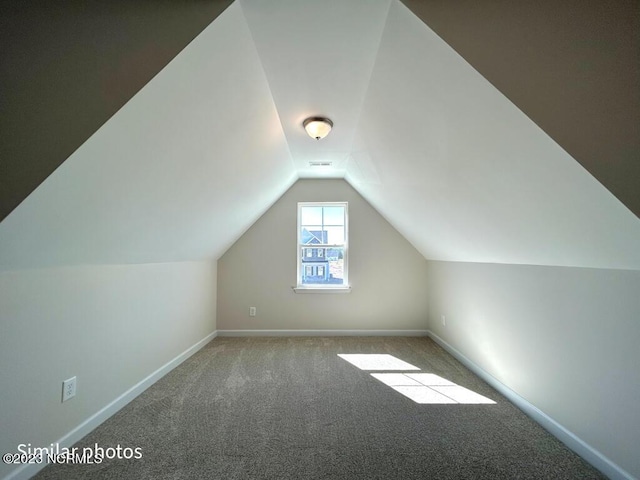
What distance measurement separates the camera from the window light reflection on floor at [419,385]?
233cm

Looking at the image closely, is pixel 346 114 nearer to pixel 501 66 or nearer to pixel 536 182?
pixel 501 66

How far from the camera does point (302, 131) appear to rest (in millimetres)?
2547

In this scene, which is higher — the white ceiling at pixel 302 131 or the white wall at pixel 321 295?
the white ceiling at pixel 302 131

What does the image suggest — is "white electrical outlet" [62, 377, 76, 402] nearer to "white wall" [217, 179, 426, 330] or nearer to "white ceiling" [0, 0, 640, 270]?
"white ceiling" [0, 0, 640, 270]

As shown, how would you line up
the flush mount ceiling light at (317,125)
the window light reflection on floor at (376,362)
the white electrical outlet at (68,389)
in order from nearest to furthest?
the white electrical outlet at (68,389) → the flush mount ceiling light at (317,125) → the window light reflection on floor at (376,362)

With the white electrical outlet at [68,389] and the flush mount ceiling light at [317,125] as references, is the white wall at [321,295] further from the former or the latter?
the white electrical outlet at [68,389]

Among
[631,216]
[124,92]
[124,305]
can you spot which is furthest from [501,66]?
[124,305]

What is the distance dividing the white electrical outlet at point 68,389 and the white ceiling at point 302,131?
2.45 feet

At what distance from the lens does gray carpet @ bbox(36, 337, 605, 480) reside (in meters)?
1.54

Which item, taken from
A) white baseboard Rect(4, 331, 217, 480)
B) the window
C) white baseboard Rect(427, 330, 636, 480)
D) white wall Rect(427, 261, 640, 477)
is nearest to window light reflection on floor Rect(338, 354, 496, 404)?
white baseboard Rect(427, 330, 636, 480)

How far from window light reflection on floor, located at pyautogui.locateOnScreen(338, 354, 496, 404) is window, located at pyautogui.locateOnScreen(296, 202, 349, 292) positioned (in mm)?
1403

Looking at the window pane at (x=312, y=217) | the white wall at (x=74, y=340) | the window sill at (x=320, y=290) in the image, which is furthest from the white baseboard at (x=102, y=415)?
the window pane at (x=312, y=217)

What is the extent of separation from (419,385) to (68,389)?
267cm

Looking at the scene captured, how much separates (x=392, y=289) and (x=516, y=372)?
2011 millimetres
